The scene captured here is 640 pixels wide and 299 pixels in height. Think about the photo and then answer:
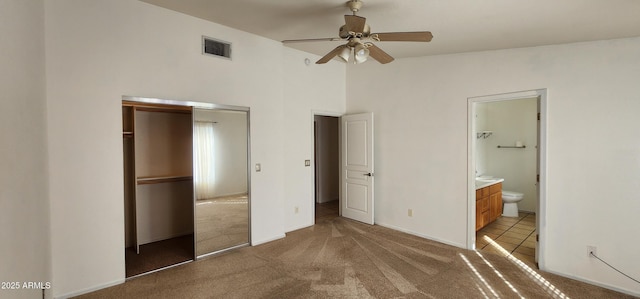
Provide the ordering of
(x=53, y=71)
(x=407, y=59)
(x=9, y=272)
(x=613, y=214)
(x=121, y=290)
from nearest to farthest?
1. (x=9, y=272)
2. (x=53, y=71)
3. (x=121, y=290)
4. (x=613, y=214)
5. (x=407, y=59)

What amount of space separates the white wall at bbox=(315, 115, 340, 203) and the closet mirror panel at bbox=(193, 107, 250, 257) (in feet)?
10.3

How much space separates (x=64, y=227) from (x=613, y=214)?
18.1ft

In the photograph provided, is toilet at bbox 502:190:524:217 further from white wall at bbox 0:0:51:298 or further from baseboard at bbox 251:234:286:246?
white wall at bbox 0:0:51:298

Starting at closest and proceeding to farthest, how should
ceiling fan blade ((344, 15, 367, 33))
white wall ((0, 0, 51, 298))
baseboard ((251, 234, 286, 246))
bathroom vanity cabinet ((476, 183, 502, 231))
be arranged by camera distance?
1. white wall ((0, 0, 51, 298))
2. ceiling fan blade ((344, 15, 367, 33))
3. baseboard ((251, 234, 286, 246))
4. bathroom vanity cabinet ((476, 183, 502, 231))

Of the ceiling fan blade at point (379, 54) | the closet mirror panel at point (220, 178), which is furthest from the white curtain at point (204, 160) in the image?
the ceiling fan blade at point (379, 54)

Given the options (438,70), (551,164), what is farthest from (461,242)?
(438,70)

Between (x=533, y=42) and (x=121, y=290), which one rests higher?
(x=533, y=42)

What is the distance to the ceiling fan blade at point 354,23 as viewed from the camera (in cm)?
219

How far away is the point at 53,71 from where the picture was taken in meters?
2.49

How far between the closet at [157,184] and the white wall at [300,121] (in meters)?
1.50

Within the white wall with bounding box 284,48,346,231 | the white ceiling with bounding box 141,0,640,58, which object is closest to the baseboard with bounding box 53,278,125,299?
the white wall with bounding box 284,48,346,231

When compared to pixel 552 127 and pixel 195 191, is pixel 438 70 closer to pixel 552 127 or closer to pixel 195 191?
pixel 552 127

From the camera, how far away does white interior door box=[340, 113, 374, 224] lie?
15.9ft

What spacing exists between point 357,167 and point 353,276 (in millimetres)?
2307
